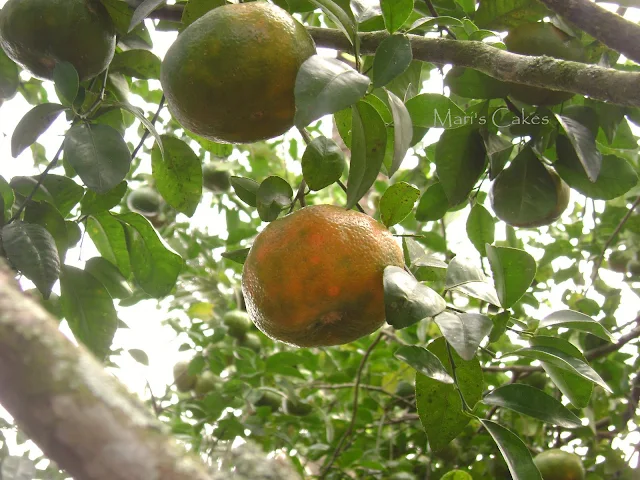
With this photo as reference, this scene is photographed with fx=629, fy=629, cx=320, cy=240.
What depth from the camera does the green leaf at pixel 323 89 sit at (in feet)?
2.18

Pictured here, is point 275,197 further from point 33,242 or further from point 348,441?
point 348,441

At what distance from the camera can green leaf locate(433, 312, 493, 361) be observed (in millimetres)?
719

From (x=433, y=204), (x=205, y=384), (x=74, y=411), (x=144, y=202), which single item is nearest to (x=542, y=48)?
(x=433, y=204)

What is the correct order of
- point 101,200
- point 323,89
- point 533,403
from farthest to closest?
point 101,200, point 533,403, point 323,89

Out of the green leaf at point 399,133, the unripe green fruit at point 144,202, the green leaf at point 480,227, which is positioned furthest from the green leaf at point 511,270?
the unripe green fruit at point 144,202

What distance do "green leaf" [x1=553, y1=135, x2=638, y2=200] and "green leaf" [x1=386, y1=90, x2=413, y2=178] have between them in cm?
51

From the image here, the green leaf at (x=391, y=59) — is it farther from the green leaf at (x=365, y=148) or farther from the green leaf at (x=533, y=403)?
the green leaf at (x=533, y=403)

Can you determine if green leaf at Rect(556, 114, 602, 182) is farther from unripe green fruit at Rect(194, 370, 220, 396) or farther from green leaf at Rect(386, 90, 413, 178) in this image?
unripe green fruit at Rect(194, 370, 220, 396)

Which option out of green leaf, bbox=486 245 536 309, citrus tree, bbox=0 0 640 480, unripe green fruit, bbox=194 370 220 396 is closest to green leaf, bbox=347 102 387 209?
citrus tree, bbox=0 0 640 480

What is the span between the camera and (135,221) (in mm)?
1143

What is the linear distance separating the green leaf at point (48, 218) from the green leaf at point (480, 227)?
2.71 feet

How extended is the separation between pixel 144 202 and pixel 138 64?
1.25 m

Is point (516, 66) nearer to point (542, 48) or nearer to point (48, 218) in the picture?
point (542, 48)

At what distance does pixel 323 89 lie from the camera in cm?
68
